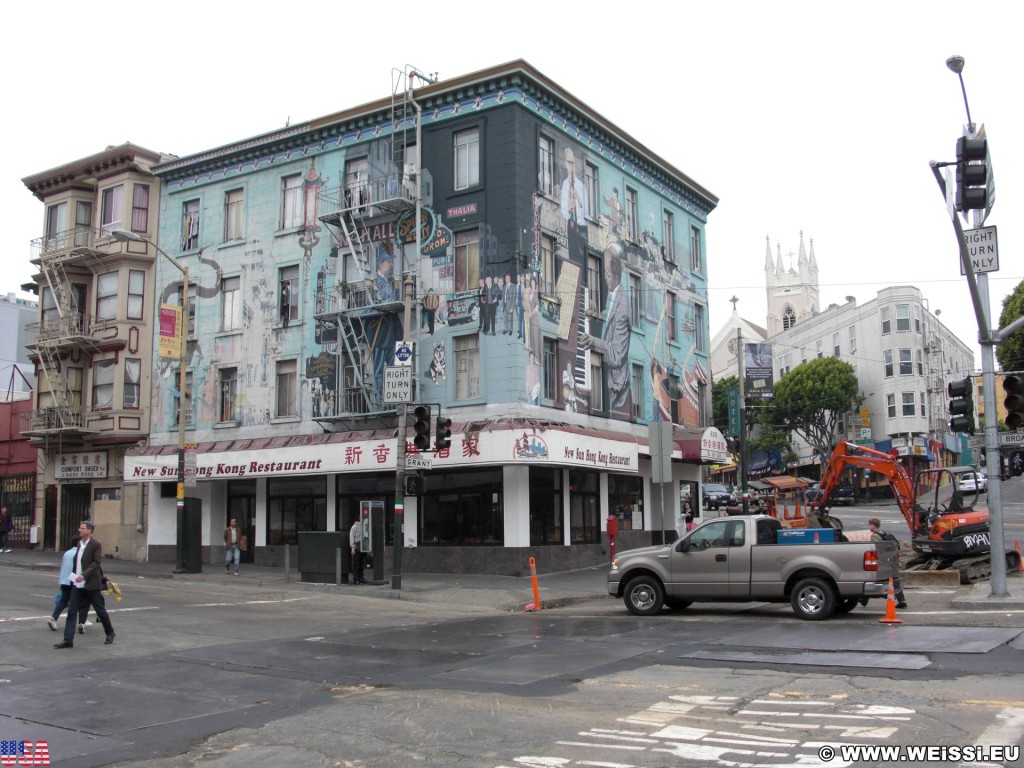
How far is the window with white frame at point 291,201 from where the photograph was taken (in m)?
31.8

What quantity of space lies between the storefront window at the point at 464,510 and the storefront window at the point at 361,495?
138 cm

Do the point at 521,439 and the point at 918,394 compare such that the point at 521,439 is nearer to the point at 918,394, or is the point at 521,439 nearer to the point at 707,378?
the point at 707,378

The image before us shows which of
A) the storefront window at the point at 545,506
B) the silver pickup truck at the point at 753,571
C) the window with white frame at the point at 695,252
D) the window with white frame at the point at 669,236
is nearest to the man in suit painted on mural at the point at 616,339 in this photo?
the window with white frame at the point at 669,236

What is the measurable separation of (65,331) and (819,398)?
50.3 metres

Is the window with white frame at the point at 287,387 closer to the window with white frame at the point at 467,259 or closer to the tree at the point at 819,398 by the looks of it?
the window with white frame at the point at 467,259

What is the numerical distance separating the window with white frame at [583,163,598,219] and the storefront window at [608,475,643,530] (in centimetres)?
886

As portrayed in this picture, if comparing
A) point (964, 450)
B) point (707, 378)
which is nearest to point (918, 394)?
point (964, 450)

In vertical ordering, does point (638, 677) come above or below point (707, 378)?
below

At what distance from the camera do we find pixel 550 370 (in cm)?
2819

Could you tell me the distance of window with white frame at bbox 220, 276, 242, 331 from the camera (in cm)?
3299

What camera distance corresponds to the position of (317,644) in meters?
14.0

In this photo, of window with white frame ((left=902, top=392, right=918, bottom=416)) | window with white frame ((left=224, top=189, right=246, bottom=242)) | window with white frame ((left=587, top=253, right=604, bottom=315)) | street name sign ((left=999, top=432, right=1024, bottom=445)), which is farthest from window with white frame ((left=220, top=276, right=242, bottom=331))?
window with white frame ((left=902, top=392, right=918, bottom=416))

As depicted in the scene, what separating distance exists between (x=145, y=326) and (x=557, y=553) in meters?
18.6

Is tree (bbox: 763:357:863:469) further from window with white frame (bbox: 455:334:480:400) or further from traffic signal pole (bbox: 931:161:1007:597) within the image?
traffic signal pole (bbox: 931:161:1007:597)
